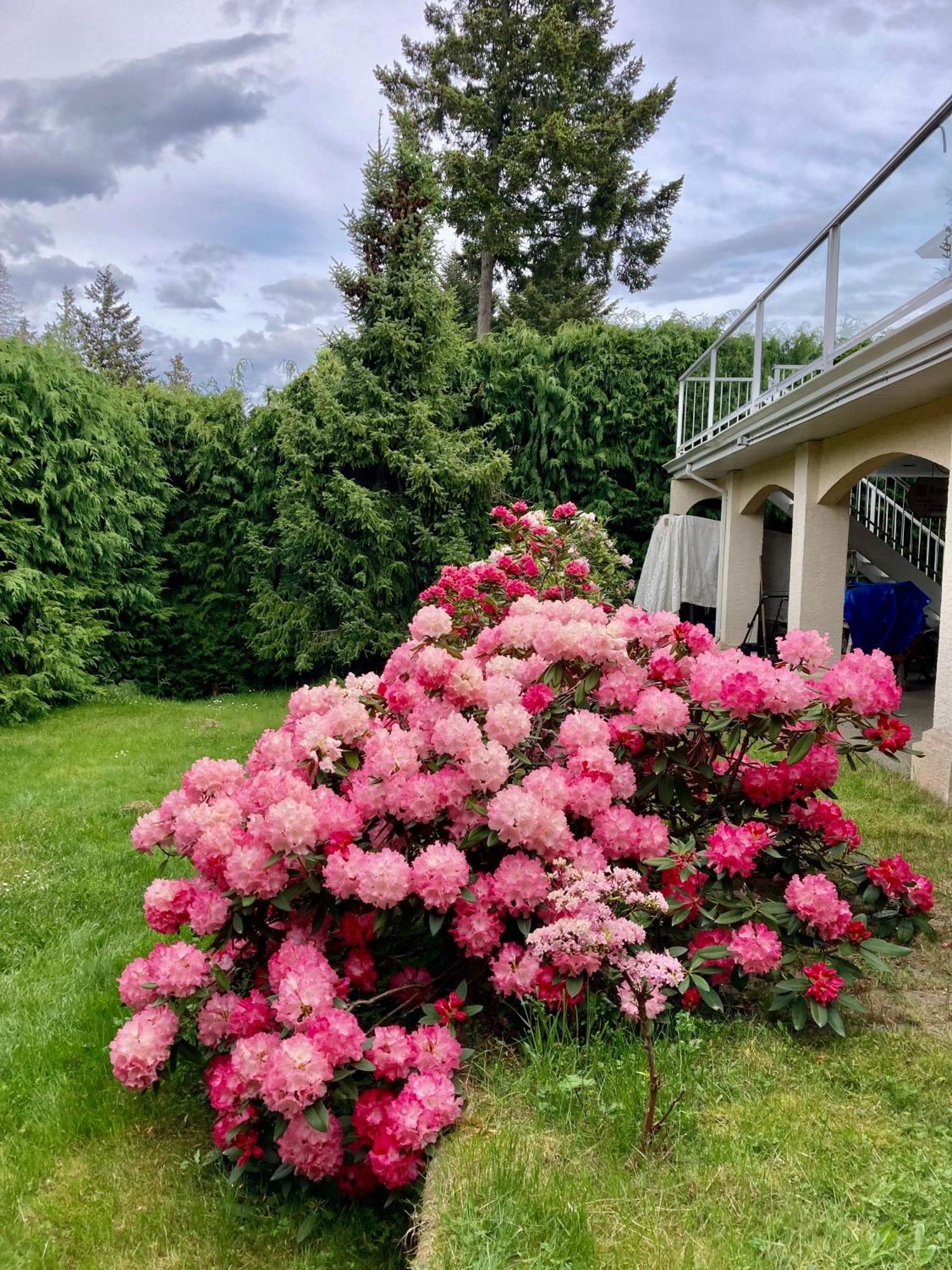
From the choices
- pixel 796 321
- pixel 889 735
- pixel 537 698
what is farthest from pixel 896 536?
pixel 537 698

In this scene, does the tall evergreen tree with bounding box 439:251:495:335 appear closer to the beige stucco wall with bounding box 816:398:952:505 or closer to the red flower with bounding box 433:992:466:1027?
the beige stucco wall with bounding box 816:398:952:505

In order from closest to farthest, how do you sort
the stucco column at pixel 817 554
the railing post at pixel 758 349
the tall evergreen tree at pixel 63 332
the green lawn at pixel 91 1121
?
the green lawn at pixel 91 1121, the stucco column at pixel 817 554, the railing post at pixel 758 349, the tall evergreen tree at pixel 63 332

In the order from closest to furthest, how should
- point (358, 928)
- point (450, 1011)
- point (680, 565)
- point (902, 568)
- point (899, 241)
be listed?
point (450, 1011), point (358, 928), point (899, 241), point (902, 568), point (680, 565)

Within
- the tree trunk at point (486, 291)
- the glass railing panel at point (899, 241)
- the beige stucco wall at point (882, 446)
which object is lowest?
the beige stucco wall at point (882, 446)

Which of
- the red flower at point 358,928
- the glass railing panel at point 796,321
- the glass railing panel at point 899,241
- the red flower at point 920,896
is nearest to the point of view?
the red flower at point 358,928

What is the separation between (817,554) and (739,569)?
2.92 m

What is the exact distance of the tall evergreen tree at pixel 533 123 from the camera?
52.3 ft

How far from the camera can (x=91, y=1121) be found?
8.00ft

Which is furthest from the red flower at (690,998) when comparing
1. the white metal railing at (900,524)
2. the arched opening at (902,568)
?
the white metal railing at (900,524)

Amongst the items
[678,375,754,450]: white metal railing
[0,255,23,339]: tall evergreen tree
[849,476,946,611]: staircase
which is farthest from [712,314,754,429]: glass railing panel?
[0,255,23,339]: tall evergreen tree

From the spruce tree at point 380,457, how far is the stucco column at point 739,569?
2751mm

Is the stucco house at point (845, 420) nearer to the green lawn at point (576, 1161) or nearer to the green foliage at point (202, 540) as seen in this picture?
the green lawn at point (576, 1161)

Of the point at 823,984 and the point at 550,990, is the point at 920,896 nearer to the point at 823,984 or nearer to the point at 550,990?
the point at 823,984

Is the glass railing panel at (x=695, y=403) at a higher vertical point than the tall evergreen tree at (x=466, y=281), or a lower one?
lower
